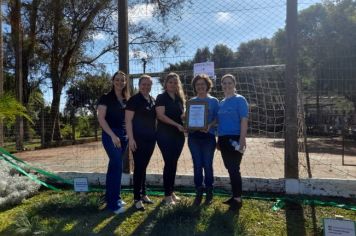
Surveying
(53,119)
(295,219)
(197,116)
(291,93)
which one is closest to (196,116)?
(197,116)

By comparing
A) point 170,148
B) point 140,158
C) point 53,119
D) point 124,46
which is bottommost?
point 140,158

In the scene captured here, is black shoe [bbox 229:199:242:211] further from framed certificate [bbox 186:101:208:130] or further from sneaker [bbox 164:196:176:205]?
framed certificate [bbox 186:101:208:130]

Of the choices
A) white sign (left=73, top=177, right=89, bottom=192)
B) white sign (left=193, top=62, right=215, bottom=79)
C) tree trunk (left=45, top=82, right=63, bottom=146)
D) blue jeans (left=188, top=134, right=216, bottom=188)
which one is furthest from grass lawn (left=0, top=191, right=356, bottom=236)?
tree trunk (left=45, top=82, right=63, bottom=146)

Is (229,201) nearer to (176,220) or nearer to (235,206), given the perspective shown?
(235,206)

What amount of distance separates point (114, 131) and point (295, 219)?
2569 millimetres

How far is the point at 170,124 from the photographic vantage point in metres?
5.18

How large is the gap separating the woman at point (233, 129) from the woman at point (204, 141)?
153 millimetres

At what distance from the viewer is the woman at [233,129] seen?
197 inches

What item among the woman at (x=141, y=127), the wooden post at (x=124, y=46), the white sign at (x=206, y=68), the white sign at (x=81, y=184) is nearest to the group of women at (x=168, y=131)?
the woman at (x=141, y=127)

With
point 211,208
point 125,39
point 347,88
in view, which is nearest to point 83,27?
point 125,39

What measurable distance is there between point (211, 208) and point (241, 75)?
291 centimetres

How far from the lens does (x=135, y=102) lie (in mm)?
5094

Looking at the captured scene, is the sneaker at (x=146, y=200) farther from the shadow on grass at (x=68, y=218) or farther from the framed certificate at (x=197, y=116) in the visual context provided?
the framed certificate at (x=197, y=116)

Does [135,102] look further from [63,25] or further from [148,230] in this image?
[63,25]
